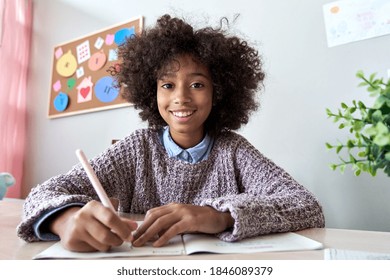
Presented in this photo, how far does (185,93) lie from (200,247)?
1.33 ft

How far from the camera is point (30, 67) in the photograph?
197 cm

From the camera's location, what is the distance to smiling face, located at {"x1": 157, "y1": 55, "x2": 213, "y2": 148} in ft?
2.44

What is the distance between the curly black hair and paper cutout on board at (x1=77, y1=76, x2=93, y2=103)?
0.76m

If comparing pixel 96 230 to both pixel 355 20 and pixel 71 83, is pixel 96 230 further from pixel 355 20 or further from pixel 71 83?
pixel 71 83

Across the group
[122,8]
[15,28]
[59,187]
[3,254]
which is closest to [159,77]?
[59,187]

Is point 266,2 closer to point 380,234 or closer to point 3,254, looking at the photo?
point 380,234

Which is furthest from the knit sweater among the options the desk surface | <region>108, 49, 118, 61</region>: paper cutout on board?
<region>108, 49, 118, 61</region>: paper cutout on board

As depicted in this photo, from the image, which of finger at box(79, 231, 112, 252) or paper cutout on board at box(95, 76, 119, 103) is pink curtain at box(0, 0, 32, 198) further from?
finger at box(79, 231, 112, 252)

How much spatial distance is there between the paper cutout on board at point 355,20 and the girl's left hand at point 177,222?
2.57 ft

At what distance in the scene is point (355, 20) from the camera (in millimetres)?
984

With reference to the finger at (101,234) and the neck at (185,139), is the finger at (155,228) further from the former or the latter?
the neck at (185,139)

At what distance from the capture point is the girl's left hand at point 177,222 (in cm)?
42
